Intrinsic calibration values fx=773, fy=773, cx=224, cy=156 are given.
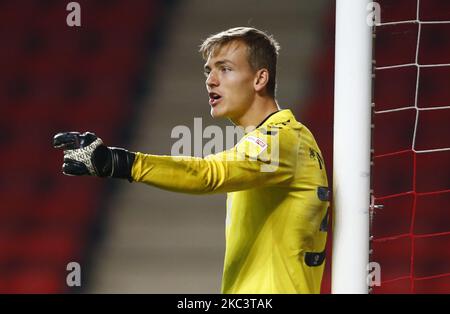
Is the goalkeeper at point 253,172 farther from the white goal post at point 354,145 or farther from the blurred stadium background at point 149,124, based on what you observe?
the blurred stadium background at point 149,124

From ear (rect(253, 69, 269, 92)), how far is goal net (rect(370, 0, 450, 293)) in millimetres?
2090

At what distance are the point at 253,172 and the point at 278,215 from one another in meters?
0.20

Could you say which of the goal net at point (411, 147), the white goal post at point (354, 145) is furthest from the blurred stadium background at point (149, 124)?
the white goal post at point (354, 145)

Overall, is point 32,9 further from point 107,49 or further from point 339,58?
point 339,58

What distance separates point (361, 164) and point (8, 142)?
2.77 meters

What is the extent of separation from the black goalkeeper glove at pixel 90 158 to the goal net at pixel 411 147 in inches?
100

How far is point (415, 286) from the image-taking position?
394 centimetres

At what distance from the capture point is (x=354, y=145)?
1878mm

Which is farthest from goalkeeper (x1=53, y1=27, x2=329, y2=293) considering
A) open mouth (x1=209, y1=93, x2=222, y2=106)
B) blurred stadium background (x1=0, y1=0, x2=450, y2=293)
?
blurred stadium background (x1=0, y1=0, x2=450, y2=293)

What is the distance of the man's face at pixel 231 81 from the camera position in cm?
195

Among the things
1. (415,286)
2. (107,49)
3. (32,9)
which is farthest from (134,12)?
(415,286)

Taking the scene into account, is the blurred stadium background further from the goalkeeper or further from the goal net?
the goalkeeper

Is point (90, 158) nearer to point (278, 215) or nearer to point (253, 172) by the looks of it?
point (253, 172)

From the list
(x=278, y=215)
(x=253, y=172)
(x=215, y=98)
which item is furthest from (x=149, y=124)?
(x=253, y=172)
